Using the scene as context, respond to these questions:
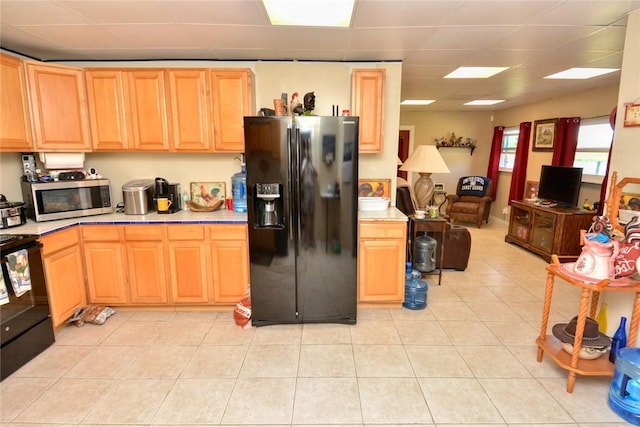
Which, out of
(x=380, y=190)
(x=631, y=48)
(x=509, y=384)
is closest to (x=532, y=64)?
(x=631, y=48)

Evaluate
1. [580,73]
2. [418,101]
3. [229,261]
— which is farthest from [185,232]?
[418,101]

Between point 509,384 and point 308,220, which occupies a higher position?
point 308,220

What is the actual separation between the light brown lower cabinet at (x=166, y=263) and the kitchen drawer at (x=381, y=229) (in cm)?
109

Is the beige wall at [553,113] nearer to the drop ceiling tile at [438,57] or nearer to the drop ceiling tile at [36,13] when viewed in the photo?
the drop ceiling tile at [438,57]

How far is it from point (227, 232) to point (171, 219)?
1.71ft

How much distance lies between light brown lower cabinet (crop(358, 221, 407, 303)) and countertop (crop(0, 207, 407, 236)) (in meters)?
0.09

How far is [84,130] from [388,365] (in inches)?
130

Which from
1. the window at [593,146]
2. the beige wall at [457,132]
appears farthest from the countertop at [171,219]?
the beige wall at [457,132]

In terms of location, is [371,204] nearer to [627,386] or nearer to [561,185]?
[627,386]

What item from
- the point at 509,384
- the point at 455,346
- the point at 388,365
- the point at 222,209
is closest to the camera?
the point at 509,384

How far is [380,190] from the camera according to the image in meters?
3.71

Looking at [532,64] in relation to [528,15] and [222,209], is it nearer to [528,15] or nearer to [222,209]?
[528,15]

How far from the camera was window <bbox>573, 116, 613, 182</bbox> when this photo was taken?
4.78 metres

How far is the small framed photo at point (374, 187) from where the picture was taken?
12.1 feet
